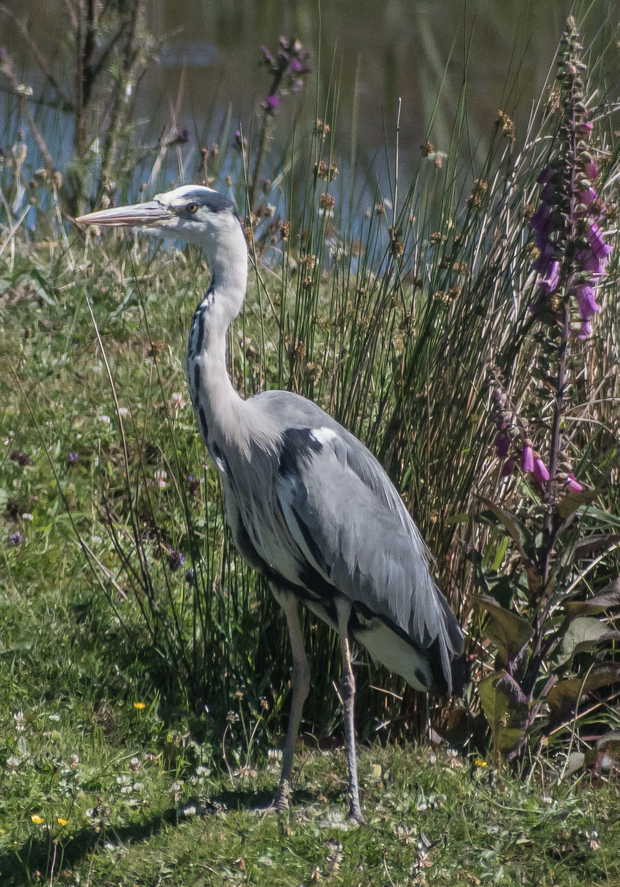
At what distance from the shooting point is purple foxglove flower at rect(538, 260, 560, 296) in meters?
2.91

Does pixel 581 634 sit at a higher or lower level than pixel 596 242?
lower

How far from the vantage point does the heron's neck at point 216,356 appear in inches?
117

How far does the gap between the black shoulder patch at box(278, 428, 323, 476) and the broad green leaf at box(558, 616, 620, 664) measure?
94 centimetres

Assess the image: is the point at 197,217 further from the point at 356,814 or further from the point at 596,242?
the point at 356,814

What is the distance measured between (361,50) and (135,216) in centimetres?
714

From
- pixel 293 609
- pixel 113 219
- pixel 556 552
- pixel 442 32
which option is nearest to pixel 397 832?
pixel 293 609

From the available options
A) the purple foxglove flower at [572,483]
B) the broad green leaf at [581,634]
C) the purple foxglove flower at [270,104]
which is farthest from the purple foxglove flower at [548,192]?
the purple foxglove flower at [270,104]

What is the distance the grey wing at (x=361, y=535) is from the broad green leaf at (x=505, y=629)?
21 cm

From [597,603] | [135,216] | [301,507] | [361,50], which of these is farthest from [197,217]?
[361,50]

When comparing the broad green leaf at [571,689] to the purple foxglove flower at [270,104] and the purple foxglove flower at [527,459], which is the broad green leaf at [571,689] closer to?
the purple foxglove flower at [527,459]

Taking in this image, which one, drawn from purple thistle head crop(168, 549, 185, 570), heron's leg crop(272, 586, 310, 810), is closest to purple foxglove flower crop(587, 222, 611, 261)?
heron's leg crop(272, 586, 310, 810)

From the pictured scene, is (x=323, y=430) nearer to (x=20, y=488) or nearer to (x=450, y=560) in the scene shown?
(x=450, y=560)

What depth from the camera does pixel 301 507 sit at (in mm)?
3059

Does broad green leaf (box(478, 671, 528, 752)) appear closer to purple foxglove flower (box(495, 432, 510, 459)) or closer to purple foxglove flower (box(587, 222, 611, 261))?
purple foxglove flower (box(495, 432, 510, 459))
